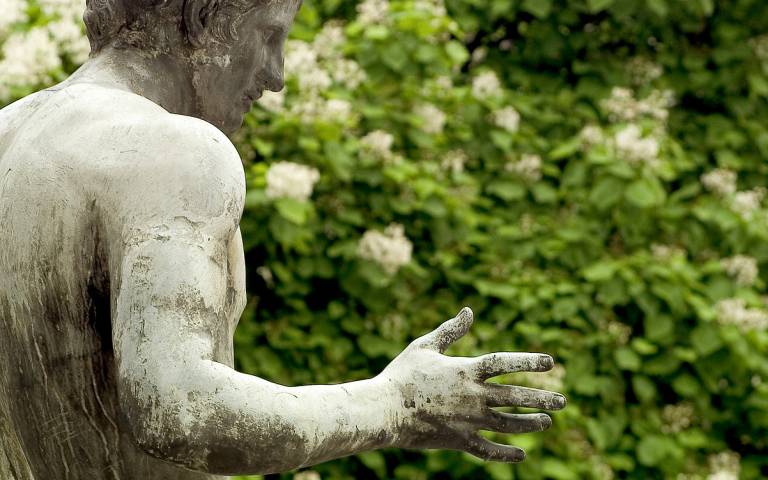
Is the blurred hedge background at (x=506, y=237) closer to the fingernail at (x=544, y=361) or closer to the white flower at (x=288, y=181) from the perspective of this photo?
the white flower at (x=288, y=181)

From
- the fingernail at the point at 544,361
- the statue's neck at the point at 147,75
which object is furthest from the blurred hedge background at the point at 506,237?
the fingernail at the point at 544,361

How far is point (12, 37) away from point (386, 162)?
60.6 inches

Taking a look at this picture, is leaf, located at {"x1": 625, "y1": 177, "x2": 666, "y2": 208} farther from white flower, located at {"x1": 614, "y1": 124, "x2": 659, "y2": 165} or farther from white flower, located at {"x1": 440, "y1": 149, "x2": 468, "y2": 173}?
white flower, located at {"x1": 440, "y1": 149, "x2": 468, "y2": 173}

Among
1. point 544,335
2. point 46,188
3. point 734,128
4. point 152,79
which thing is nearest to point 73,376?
point 46,188

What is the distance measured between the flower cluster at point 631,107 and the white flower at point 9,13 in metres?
2.57

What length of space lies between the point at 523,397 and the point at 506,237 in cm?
414

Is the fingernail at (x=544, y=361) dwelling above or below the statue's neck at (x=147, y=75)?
below

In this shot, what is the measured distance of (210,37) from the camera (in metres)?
2.36

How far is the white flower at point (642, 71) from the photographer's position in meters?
6.84

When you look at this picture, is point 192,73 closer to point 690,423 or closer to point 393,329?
point 393,329

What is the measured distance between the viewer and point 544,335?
6004mm

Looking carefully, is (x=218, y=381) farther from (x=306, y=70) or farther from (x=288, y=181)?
(x=306, y=70)

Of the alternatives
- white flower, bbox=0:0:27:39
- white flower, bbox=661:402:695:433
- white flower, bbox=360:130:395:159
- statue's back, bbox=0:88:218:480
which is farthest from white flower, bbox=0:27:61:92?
statue's back, bbox=0:88:218:480

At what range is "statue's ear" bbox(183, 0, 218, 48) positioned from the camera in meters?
2.32
